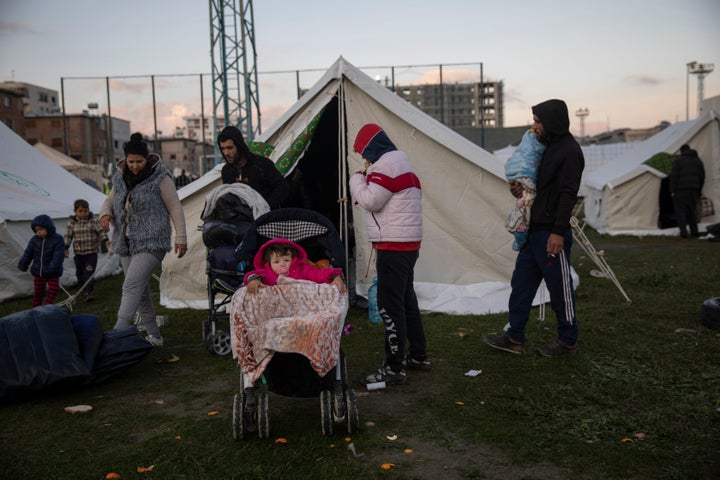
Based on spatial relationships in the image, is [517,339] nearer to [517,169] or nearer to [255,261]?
[517,169]

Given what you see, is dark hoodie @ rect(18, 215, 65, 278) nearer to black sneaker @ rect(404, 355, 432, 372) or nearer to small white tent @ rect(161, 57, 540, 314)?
small white tent @ rect(161, 57, 540, 314)

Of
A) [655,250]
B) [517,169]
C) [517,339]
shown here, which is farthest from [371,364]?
[655,250]

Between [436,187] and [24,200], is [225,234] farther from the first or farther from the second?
[24,200]

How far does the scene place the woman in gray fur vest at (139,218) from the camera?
5316mm

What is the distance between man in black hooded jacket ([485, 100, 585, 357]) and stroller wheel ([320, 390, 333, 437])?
2.16 metres

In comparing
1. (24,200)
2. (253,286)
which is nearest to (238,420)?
(253,286)

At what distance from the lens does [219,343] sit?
5504mm

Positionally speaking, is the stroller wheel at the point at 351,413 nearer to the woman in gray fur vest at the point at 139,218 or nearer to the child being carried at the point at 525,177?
the child being carried at the point at 525,177

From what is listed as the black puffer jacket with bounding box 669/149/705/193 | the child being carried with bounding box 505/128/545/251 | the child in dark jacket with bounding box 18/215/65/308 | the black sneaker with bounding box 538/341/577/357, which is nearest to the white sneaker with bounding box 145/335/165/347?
the child in dark jacket with bounding box 18/215/65/308

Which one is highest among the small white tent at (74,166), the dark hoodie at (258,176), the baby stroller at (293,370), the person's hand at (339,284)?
the small white tent at (74,166)

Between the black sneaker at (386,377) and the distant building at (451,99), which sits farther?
the distant building at (451,99)

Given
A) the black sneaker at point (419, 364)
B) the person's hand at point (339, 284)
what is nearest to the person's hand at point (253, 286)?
the person's hand at point (339, 284)

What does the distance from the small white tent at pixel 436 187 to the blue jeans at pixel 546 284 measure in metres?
1.93

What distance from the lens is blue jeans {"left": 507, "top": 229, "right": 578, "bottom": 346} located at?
4.92 m
